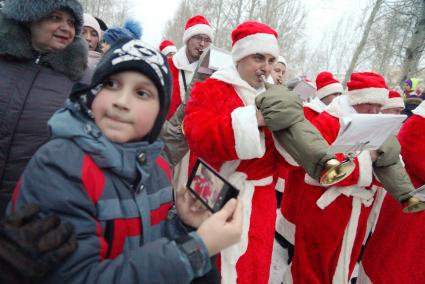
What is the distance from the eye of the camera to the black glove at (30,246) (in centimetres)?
64

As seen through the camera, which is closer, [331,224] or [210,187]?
[210,187]

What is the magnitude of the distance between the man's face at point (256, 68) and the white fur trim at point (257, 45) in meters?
0.03

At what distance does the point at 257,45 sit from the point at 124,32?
174 centimetres

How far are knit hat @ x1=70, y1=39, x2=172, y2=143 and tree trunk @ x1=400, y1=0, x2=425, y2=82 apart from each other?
10.5 m

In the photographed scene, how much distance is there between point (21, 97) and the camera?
1.27 m

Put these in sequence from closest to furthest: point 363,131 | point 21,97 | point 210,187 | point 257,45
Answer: point 210,187
point 21,97
point 363,131
point 257,45

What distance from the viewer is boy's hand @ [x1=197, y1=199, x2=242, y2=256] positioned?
2.69 ft

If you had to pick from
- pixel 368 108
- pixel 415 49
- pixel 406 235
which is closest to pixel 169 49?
pixel 368 108

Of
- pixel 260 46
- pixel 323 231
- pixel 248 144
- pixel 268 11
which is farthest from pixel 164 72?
pixel 268 11

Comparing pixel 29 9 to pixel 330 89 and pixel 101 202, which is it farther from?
pixel 330 89

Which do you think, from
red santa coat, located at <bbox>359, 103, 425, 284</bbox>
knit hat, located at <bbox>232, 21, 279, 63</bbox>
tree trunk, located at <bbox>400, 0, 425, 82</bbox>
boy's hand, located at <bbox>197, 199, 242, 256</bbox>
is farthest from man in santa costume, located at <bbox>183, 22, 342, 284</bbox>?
tree trunk, located at <bbox>400, 0, 425, 82</bbox>

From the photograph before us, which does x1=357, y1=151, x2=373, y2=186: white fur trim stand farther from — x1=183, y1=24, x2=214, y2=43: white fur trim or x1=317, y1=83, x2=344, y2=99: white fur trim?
x1=317, y1=83, x2=344, y2=99: white fur trim

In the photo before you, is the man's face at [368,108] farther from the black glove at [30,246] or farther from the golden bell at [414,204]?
the black glove at [30,246]

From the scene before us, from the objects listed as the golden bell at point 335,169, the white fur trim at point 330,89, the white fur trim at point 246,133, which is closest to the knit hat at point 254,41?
the white fur trim at point 246,133
